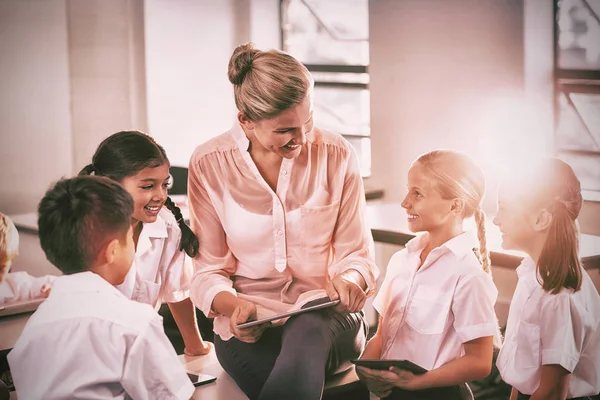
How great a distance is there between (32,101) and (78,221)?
7.90 ft

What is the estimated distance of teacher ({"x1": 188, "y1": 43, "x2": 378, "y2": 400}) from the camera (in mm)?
2035

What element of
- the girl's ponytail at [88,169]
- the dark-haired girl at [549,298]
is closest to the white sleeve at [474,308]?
the dark-haired girl at [549,298]

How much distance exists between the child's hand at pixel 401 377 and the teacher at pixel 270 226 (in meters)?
0.13

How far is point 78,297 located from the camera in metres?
1.68

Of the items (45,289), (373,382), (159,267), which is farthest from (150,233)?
(45,289)

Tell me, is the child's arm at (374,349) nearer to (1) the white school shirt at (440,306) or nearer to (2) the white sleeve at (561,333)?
(1) the white school shirt at (440,306)

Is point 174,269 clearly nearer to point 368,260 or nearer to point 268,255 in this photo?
point 268,255

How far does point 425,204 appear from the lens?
209 centimetres

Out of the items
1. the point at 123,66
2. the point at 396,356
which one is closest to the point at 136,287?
the point at 396,356

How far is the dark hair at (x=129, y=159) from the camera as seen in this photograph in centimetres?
216

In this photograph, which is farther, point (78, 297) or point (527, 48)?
point (527, 48)

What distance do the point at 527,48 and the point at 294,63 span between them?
1705 mm

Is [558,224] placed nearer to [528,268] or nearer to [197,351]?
[528,268]

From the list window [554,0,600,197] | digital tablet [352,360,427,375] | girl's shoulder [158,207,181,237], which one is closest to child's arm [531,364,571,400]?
digital tablet [352,360,427,375]
